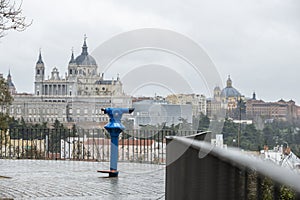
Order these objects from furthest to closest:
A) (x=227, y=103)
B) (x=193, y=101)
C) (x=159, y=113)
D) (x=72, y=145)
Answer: (x=72, y=145)
(x=159, y=113)
(x=193, y=101)
(x=227, y=103)

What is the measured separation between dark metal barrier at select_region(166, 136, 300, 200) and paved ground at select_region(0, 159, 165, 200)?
3.69 m

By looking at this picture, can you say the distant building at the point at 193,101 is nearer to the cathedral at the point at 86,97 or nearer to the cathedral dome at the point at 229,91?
the cathedral dome at the point at 229,91

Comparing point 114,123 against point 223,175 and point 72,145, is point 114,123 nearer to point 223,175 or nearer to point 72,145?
point 72,145

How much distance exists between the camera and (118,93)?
44.5 ft

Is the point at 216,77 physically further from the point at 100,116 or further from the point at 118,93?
the point at 100,116

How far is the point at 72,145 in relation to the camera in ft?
71.3

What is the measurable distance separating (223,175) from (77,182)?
908 centimetres

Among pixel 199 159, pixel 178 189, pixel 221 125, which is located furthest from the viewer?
pixel 221 125

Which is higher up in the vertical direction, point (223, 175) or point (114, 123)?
point (114, 123)

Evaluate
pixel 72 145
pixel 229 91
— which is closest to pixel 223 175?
pixel 229 91

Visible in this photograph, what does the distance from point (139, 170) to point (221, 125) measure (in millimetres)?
7413


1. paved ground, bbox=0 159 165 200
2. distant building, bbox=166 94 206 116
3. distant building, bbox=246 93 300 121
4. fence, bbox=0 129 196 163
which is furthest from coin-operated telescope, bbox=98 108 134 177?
fence, bbox=0 129 196 163

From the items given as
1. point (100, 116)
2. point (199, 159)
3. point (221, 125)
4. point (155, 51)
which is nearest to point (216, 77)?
point (221, 125)

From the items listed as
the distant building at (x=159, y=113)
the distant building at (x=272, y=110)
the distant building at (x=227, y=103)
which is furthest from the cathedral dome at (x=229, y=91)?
the distant building at (x=159, y=113)
